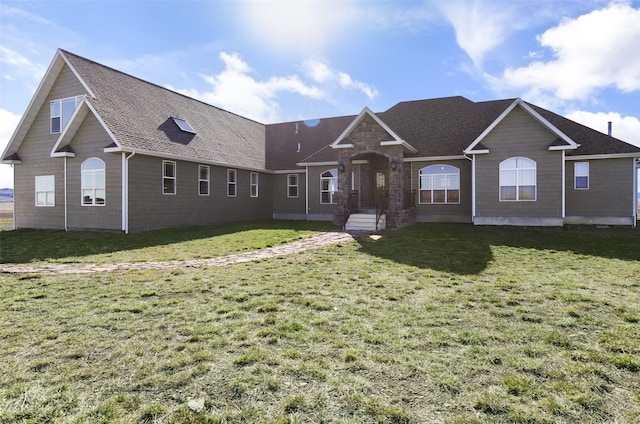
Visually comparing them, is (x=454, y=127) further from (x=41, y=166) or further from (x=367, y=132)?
(x=41, y=166)

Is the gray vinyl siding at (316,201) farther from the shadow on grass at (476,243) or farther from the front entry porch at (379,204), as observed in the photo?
the shadow on grass at (476,243)

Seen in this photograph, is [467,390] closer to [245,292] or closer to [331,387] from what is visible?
[331,387]

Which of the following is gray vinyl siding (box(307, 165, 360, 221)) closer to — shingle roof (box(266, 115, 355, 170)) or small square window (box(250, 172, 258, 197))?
shingle roof (box(266, 115, 355, 170))

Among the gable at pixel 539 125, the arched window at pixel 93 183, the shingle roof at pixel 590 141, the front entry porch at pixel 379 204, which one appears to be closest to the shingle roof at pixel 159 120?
the arched window at pixel 93 183

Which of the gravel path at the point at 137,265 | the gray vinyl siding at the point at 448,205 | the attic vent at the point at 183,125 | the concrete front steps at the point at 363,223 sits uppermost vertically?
the attic vent at the point at 183,125

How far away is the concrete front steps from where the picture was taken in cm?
1617

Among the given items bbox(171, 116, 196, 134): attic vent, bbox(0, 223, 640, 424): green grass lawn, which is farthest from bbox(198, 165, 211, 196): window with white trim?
bbox(0, 223, 640, 424): green grass lawn

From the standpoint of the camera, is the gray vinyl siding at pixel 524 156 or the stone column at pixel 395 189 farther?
the stone column at pixel 395 189

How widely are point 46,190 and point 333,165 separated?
14576 mm

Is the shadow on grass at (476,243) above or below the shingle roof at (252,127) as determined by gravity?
below

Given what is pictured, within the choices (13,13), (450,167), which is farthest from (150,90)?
(450,167)

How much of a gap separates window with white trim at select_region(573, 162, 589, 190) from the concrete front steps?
925 cm

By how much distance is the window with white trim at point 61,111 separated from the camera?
55.1 ft

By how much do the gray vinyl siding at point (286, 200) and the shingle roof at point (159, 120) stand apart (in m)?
1.70
